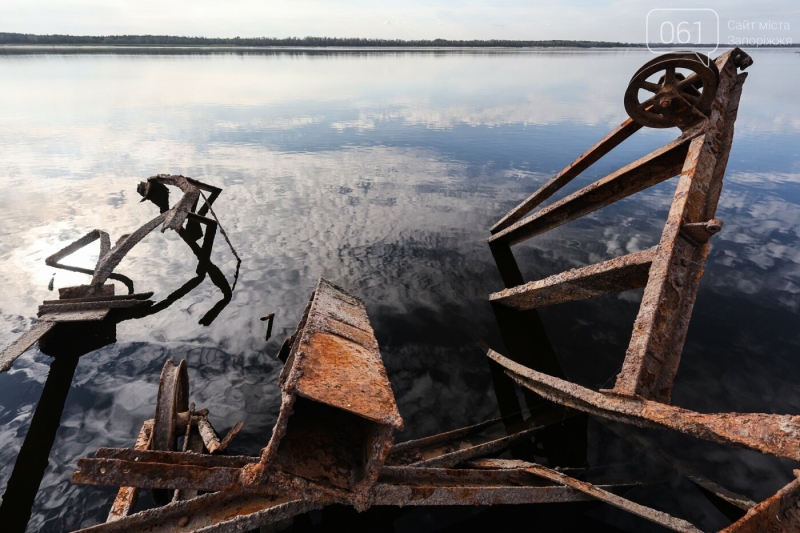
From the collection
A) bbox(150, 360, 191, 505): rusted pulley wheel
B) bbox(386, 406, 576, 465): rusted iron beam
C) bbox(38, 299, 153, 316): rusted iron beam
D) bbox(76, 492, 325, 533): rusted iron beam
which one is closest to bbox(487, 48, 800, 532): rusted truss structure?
bbox(386, 406, 576, 465): rusted iron beam

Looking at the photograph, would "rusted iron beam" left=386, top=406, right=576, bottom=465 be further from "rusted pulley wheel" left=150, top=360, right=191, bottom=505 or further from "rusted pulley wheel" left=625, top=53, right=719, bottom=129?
"rusted pulley wheel" left=625, top=53, right=719, bottom=129

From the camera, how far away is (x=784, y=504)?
6.33ft

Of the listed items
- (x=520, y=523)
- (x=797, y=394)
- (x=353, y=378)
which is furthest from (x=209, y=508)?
(x=797, y=394)

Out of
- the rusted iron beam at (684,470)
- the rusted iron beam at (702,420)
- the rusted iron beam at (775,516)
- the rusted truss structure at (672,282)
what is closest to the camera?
the rusted iron beam at (775,516)

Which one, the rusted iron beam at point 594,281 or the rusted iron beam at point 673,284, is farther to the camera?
the rusted iron beam at point 594,281

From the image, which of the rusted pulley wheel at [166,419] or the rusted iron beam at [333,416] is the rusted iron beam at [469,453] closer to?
the rusted iron beam at [333,416]

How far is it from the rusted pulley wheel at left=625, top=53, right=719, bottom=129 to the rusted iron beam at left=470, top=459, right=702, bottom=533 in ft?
15.6

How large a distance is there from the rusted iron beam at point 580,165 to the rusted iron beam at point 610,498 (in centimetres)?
575

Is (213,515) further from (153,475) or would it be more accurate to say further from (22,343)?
(22,343)

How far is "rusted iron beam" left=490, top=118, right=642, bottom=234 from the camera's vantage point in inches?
273

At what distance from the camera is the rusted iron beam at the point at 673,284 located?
3.31m

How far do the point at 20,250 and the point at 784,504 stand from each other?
1395 cm

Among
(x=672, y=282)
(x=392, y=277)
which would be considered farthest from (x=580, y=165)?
(x=392, y=277)

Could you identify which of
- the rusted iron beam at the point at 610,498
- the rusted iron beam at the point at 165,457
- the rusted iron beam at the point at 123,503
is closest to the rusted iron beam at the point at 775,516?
the rusted iron beam at the point at 610,498
